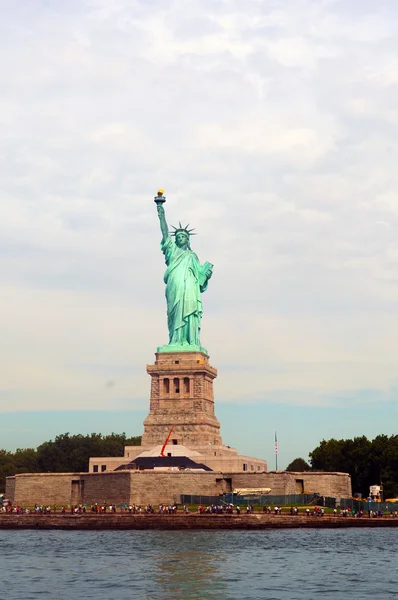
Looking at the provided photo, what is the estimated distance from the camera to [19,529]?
71.6 m

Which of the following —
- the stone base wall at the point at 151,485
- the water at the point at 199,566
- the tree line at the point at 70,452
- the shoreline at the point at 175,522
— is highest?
the tree line at the point at 70,452

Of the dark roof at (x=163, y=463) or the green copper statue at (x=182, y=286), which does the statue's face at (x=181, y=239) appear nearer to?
the green copper statue at (x=182, y=286)

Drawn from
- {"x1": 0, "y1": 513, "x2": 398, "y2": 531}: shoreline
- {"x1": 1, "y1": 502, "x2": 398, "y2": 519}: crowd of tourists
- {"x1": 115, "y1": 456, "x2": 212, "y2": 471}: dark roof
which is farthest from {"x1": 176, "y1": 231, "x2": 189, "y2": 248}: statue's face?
{"x1": 0, "y1": 513, "x2": 398, "y2": 531}: shoreline

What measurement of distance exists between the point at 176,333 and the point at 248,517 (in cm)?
2855

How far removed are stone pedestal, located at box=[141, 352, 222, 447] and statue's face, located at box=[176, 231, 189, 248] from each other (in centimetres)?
1071

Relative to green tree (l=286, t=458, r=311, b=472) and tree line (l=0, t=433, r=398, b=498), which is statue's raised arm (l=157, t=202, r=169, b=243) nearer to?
tree line (l=0, t=433, r=398, b=498)

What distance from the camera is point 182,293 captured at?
3718 inches

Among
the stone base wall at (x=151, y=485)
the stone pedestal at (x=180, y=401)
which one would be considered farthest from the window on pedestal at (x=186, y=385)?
the stone base wall at (x=151, y=485)

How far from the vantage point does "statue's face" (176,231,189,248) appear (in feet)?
313

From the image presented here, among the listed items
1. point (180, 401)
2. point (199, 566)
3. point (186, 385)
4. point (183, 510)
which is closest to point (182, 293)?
point (186, 385)

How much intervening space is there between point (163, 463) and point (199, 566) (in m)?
35.5

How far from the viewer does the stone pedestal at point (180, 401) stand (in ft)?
295

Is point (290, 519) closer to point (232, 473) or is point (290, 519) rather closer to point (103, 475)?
point (232, 473)

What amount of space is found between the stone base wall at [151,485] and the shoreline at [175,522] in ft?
23.7
